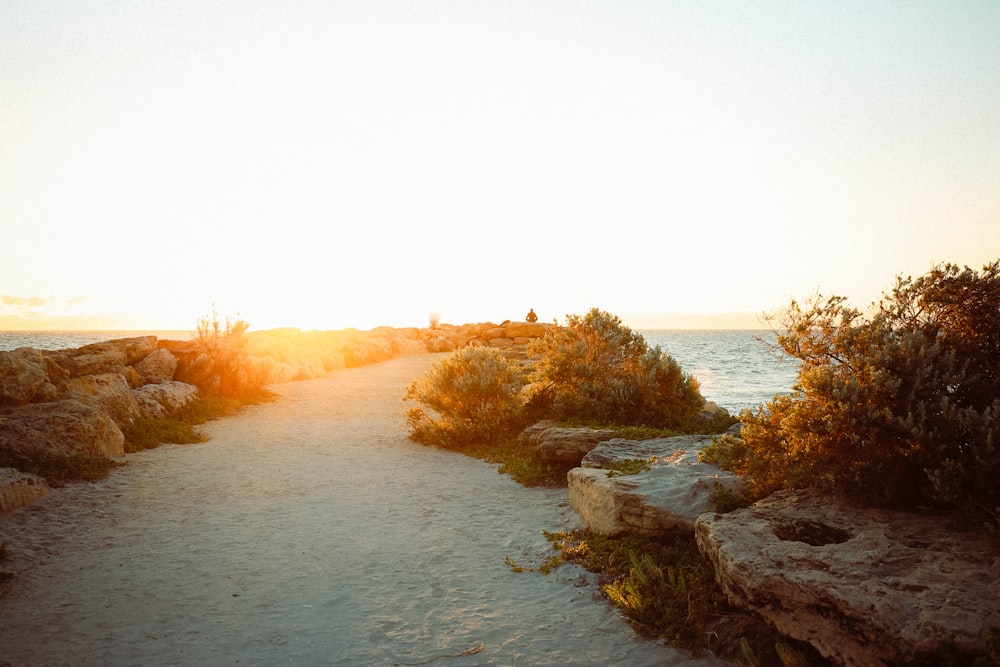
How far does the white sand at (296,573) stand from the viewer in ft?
17.9

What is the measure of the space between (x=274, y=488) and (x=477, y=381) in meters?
5.60

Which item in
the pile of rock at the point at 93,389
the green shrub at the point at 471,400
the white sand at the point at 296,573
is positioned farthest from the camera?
the green shrub at the point at 471,400

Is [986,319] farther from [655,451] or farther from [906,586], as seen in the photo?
[655,451]

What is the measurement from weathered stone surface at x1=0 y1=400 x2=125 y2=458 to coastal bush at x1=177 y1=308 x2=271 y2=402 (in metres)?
7.47

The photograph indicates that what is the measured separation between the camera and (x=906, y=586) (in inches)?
180

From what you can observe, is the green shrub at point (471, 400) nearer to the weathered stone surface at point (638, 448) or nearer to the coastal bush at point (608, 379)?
the coastal bush at point (608, 379)

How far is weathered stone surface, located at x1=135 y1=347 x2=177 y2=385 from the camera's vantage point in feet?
65.1

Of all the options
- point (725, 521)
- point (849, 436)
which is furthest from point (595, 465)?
point (849, 436)

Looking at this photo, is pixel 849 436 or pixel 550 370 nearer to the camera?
pixel 849 436

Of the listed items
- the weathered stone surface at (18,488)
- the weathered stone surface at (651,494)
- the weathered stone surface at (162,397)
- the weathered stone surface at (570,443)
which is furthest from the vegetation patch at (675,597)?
the weathered stone surface at (162,397)

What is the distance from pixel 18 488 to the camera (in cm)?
910

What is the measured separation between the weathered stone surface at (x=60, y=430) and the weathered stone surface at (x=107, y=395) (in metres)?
1.20

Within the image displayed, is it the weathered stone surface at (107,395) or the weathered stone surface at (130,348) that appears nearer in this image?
the weathered stone surface at (107,395)

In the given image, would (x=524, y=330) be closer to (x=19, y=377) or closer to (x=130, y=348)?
(x=130, y=348)
